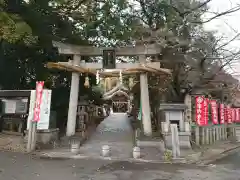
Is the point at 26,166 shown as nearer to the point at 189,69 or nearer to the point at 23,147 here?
the point at 23,147

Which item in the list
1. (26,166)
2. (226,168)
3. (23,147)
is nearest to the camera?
(26,166)

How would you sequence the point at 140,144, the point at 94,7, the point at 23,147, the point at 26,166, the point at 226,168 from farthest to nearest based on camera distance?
the point at 94,7, the point at 140,144, the point at 23,147, the point at 226,168, the point at 26,166

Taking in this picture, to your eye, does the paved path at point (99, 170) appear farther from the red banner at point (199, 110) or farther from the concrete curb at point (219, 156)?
the red banner at point (199, 110)

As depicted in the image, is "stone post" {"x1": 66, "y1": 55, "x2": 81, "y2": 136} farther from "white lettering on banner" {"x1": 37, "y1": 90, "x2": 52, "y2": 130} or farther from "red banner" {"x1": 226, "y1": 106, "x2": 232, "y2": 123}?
"red banner" {"x1": 226, "y1": 106, "x2": 232, "y2": 123}

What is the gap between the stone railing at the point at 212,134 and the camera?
49.9 feet

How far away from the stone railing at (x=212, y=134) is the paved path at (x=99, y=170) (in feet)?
15.7

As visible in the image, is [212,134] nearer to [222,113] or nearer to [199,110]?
[222,113]

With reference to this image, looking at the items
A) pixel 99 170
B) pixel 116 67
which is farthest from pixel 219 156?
pixel 116 67

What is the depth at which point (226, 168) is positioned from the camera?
1018cm

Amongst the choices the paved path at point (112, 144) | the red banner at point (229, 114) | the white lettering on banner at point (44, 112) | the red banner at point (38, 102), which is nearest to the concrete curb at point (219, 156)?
the red banner at point (229, 114)

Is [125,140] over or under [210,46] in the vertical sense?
under

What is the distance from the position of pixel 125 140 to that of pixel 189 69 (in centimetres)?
634

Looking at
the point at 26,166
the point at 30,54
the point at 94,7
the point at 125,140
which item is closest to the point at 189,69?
the point at 125,140

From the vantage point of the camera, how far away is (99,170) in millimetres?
8984
